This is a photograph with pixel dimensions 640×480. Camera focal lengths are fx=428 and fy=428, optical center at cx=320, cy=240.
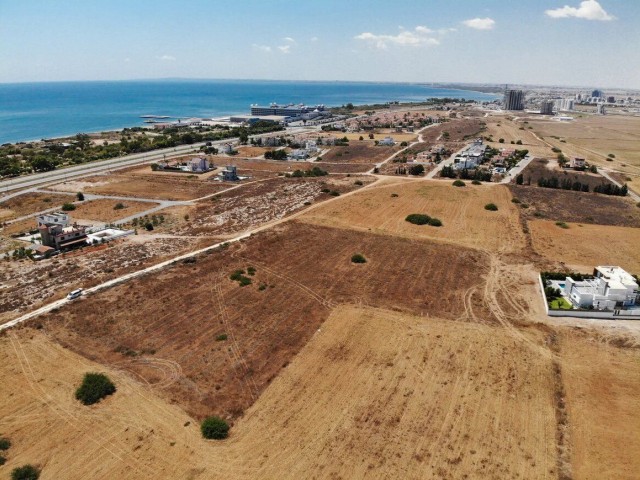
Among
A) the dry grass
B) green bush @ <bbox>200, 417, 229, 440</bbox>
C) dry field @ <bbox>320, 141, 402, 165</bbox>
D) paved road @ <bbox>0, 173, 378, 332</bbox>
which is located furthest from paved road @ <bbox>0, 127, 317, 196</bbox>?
green bush @ <bbox>200, 417, 229, 440</bbox>

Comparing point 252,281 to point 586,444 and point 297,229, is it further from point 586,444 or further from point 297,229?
point 586,444

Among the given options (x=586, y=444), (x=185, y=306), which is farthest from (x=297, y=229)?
(x=586, y=444)

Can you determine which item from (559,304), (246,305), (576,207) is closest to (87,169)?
A: (246,305)

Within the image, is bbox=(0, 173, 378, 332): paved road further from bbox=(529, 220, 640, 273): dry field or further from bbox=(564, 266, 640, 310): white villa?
bbox=(564, 266, 640, 310): white villa

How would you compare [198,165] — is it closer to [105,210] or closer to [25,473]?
[105,210]

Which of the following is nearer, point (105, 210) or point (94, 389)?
point (94, 389)
